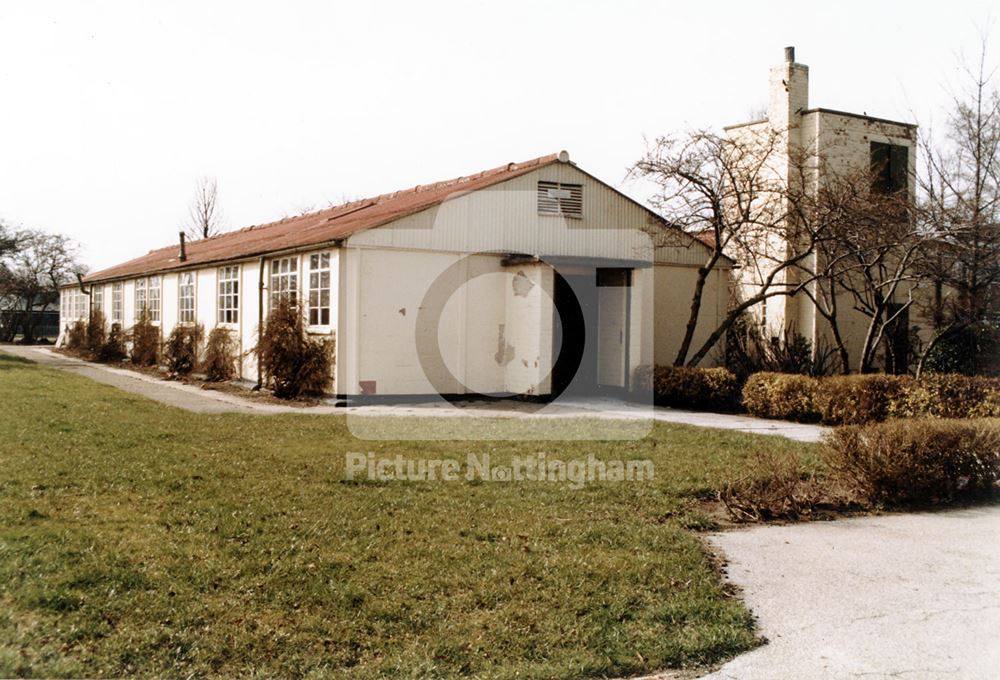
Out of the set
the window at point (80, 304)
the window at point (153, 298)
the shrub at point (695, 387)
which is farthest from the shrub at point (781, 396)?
the window at point (80, 304)

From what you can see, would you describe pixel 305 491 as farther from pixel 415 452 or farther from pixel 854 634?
pixel 854 634

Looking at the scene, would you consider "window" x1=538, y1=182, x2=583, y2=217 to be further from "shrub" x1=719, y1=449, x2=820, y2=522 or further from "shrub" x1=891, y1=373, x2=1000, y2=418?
"shrub" x1=719, y1=449, x2=820, y2=522

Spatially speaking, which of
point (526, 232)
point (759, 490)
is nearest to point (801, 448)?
point (759, 490)

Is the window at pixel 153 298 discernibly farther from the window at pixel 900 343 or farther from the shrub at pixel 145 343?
the window at pixel 900 343

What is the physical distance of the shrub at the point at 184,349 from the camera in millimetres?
24312

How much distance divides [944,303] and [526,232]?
11.2 meters

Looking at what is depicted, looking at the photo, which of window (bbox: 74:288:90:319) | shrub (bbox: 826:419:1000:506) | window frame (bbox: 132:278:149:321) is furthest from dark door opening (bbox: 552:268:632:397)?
window (bbox: 74:288:90:319)

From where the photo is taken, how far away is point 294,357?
1747 centimetres

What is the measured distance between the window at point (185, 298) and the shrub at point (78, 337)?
10762 mm

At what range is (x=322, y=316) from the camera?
1775 centimetres

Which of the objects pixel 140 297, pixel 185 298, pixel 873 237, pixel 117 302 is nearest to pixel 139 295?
pixel 140 297

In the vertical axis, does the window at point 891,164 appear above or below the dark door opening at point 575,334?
above

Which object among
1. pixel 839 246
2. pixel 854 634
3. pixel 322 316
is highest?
pixel 839 246

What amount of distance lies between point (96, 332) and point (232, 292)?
582 inches
